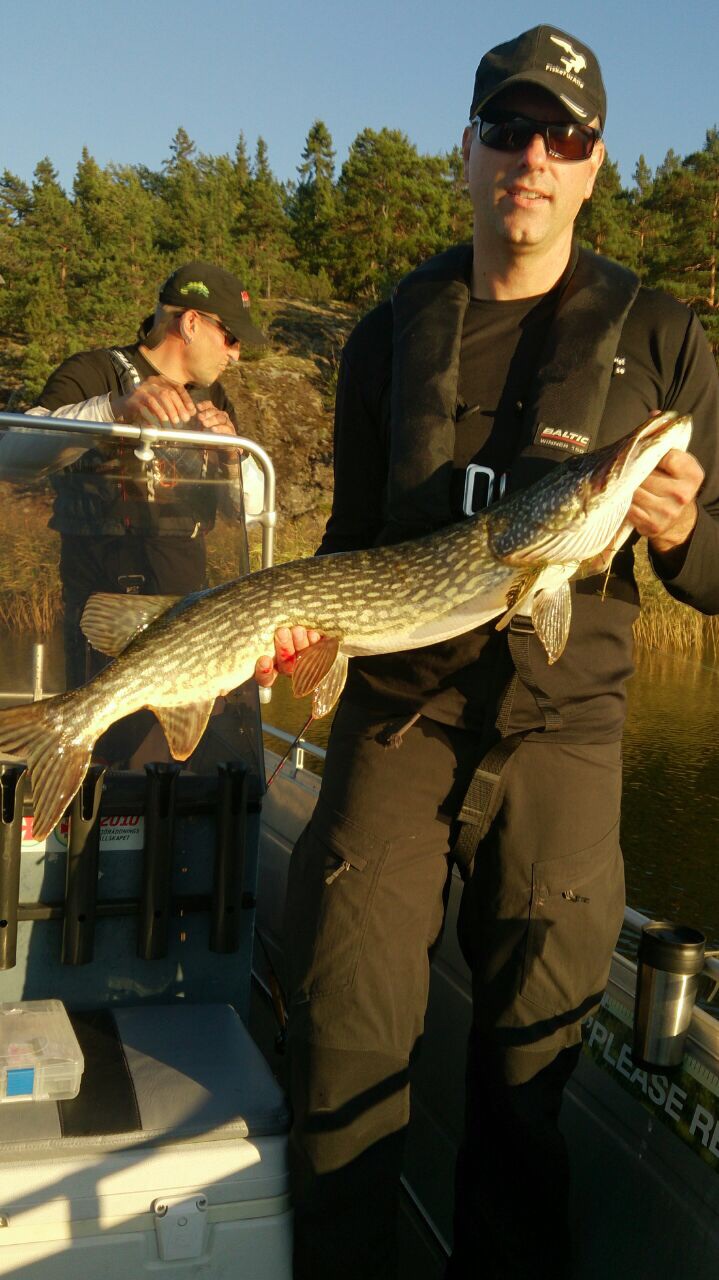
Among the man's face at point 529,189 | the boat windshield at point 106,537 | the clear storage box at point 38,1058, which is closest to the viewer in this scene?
the clear storage box at point 38,1058

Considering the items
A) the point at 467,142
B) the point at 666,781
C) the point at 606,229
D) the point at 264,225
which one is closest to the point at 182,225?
the point at 264,225

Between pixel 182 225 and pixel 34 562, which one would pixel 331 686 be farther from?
pixel 182 225

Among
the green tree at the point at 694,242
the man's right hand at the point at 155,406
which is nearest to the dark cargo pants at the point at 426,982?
the man's right hand at the point at 155,406

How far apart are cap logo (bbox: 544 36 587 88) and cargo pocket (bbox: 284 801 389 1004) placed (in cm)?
168

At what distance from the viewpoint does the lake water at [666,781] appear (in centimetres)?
628

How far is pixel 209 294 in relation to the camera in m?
4.40

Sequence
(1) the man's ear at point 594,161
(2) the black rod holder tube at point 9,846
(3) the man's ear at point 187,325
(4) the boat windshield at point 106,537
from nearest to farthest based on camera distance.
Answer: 1. (1) the man's ear at point 594,161
2. (2) the black rod holder tube at point 9,846
3. (4) the boat windshield at point 106,537
4. (3) the man's ear at point 187,325

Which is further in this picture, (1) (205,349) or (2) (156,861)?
(1) (205,349)

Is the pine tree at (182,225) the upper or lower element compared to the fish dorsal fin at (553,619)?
upper

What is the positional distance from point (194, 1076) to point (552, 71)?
229cm

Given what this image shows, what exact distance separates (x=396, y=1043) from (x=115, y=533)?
1739mm

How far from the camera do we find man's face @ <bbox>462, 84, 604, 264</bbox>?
2326 millimetres

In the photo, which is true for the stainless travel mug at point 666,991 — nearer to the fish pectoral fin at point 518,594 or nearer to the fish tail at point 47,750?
the fish pectoral fin at point 518,594

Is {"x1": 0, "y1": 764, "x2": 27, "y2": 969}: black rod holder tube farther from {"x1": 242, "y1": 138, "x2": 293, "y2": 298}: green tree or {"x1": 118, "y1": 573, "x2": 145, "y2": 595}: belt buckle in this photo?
{"x1": 242, "y1": 138, "x2": 293, "y2": 298}: green tree
